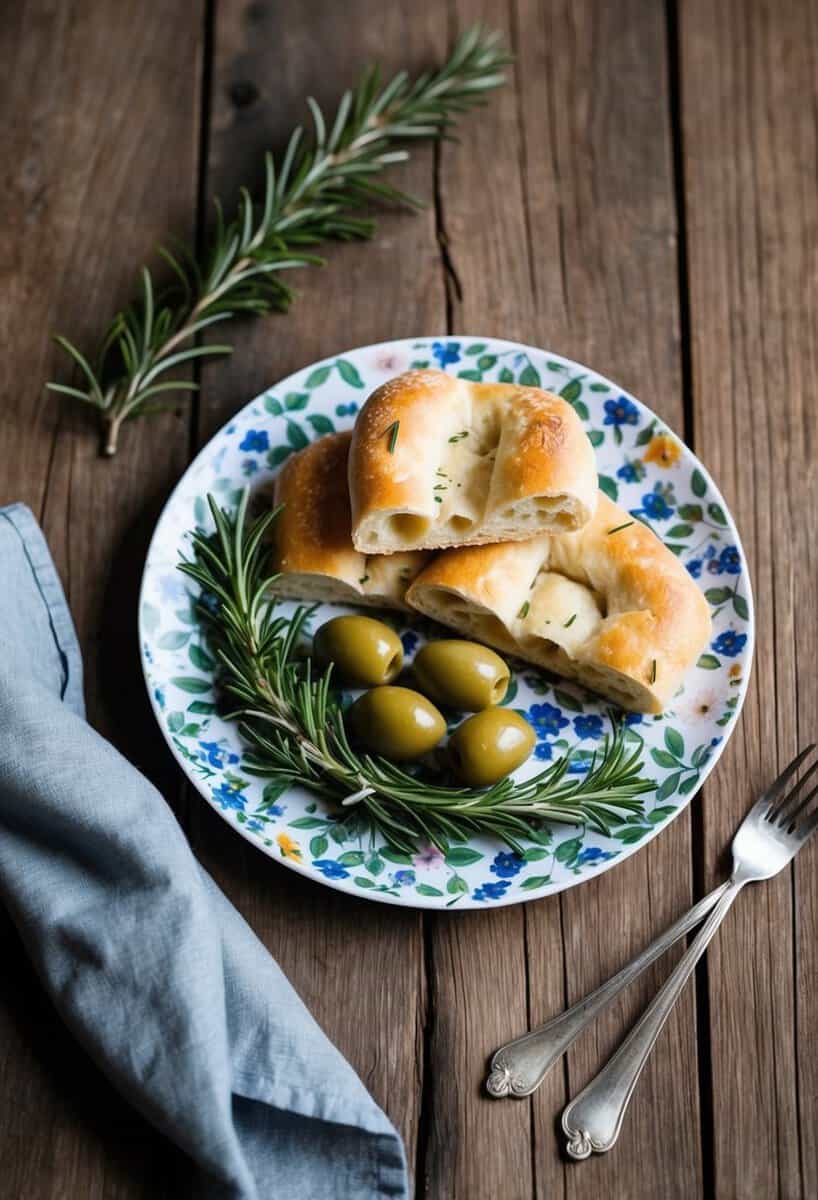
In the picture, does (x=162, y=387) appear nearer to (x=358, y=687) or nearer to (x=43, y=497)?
(x=43, y=497)

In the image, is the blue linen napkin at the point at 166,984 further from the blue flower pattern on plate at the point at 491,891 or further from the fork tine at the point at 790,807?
the fork tine at the point at 790,807

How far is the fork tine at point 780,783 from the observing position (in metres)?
1.75

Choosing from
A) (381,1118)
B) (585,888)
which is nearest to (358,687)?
(585,888)

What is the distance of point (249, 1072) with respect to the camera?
1.55 meters

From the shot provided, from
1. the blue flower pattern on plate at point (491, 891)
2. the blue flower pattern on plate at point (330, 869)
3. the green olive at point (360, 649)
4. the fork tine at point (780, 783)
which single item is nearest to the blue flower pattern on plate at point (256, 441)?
the green olive at point (360, 649)

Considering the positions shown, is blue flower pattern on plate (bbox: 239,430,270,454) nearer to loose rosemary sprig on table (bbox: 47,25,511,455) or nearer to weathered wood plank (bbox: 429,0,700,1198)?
loose rosemary sprig on table (bbox: 47,25,511,455)

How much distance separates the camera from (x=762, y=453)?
204 cm

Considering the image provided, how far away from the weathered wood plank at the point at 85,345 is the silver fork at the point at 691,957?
0.57m

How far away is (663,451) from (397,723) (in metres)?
0.64

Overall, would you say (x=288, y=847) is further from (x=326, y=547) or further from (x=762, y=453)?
(x=762, y=453)

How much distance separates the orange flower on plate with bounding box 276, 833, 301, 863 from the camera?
5.44 feet

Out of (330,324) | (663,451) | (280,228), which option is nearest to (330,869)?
(663,451)

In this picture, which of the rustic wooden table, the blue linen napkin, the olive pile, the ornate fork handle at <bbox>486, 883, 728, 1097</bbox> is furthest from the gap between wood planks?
the blue linen napkin

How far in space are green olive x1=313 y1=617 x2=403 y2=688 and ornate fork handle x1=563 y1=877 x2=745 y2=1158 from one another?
60 cm
